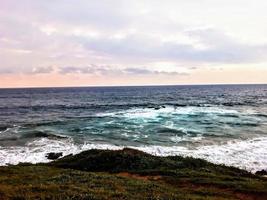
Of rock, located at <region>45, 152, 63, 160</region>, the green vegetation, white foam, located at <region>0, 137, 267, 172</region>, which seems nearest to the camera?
the green vegetation

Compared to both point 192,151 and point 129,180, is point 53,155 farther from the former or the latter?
point 129,180

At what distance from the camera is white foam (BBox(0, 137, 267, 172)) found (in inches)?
1186

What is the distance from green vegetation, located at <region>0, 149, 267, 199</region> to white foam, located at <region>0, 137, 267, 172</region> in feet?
17.1

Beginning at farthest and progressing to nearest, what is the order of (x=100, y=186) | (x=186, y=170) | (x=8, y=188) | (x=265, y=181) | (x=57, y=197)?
(x=186, y=170) < (x=265, y=181) < (x=100, y=186) < (x=8, y=188) < (x=57, y=197)

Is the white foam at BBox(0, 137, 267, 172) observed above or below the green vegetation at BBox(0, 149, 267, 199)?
below

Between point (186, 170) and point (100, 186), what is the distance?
866cm

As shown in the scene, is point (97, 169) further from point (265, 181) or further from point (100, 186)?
point (265, 181)

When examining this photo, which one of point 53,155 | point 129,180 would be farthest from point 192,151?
point 129,180

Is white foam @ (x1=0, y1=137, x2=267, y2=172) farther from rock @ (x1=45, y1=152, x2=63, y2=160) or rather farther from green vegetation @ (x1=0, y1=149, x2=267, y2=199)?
green vegetation @ (x1=0, y1=149, x2=267, y2=199)

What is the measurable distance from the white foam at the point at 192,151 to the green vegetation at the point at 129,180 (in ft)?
17.1

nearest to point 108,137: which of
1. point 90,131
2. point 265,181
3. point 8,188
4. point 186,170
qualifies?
point 90,131

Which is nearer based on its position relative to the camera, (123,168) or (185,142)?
(123,168)

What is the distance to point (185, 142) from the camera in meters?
39.6

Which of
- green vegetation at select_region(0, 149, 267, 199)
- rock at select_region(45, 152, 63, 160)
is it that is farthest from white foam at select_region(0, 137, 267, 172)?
green vegetation at select_region(0, 149, 267, 199)
